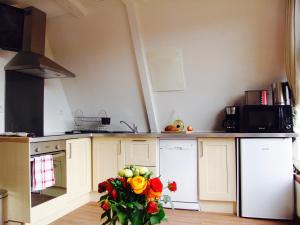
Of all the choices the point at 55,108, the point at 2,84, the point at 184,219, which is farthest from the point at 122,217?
the point at 55,108

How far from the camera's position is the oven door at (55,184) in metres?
2.39

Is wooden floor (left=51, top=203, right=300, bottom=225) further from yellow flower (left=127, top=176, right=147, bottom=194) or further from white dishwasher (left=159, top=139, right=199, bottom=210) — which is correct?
yellow flower (left=127, top=176, right=147, bottom=194)

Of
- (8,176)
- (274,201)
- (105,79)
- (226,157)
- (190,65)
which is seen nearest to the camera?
(8,176)

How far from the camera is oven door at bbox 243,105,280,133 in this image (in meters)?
2.81

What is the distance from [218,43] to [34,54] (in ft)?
7.10

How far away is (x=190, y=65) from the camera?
10.7ft

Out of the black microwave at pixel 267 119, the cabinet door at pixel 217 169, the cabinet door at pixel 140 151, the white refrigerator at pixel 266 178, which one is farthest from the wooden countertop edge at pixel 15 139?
the black microwave at pixel 267 119

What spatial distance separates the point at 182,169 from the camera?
3.00m

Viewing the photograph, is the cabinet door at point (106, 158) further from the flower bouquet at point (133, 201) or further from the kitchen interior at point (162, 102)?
the flower bouquet at point (133, 201)

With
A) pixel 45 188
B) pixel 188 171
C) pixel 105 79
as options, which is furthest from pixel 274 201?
pixel 105 79

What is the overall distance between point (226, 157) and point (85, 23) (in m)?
2.45

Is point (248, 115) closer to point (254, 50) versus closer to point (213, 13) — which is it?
point (254, 50)

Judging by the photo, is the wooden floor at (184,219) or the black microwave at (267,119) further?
the black microwave at (267,119)

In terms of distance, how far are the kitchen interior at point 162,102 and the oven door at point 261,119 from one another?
0.5 inches
